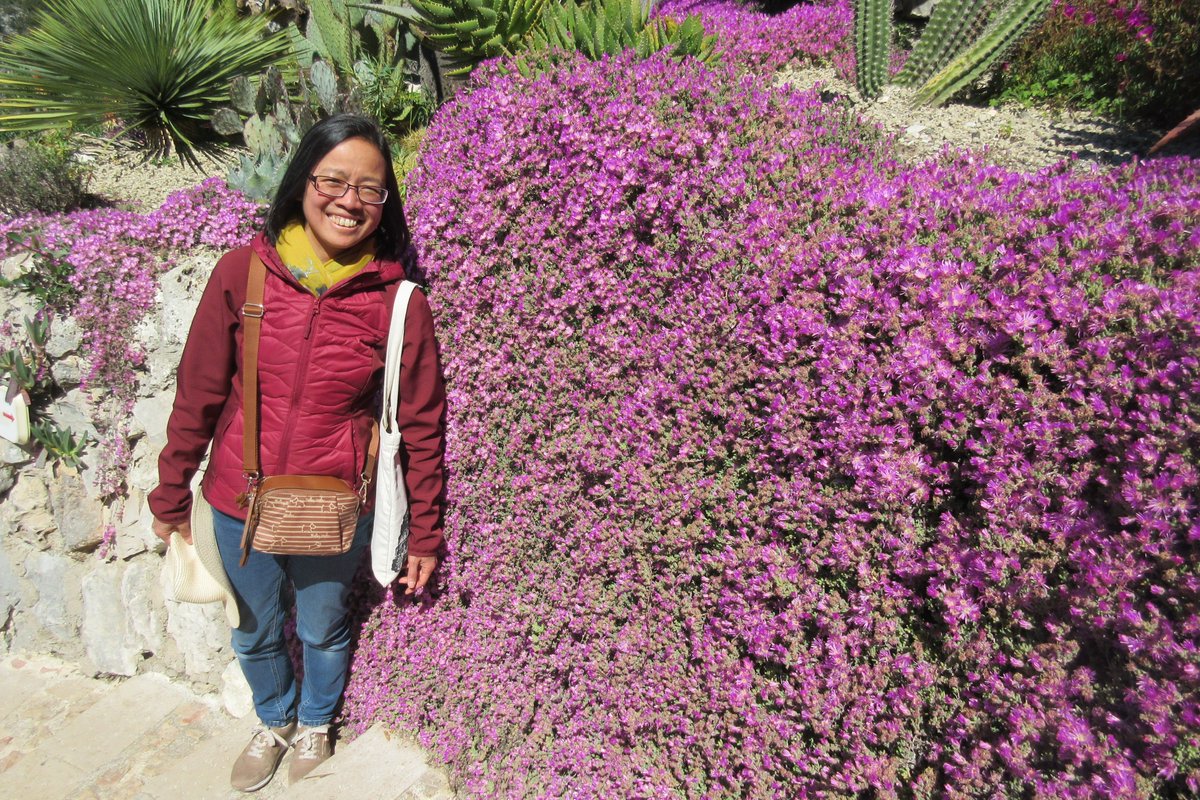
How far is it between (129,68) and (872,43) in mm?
5138

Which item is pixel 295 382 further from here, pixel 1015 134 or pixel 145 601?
pixel 1015 134

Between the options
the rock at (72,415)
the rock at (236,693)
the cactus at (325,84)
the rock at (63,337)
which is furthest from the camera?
the cactus at (325,84)

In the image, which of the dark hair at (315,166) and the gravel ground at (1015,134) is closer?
the dark hair at (315,166)

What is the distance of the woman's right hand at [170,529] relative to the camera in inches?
111

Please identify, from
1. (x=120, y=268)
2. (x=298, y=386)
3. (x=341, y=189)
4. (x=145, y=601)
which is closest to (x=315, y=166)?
(x=341, y=189)

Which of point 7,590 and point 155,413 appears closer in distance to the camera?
point 155,413

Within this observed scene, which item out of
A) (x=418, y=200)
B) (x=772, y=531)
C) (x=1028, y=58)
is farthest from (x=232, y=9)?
(x=772, y=531)

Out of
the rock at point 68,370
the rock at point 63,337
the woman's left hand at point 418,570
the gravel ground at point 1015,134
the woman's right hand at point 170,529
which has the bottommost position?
the woman's left hand at point 418,570

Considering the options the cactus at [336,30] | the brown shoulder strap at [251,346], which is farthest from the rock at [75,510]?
the cactus at [336,30]

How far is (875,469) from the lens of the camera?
1.81m

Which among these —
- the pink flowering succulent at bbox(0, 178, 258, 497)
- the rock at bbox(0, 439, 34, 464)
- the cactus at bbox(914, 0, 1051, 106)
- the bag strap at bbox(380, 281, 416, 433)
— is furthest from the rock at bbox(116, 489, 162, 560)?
the cactus at bbox(914, 0, 1051, 106)

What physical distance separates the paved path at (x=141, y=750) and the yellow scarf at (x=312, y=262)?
7.18ft

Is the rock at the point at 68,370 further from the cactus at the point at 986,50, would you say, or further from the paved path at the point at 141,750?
the cactus at the point at 986,50

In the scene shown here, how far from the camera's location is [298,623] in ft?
10.5
